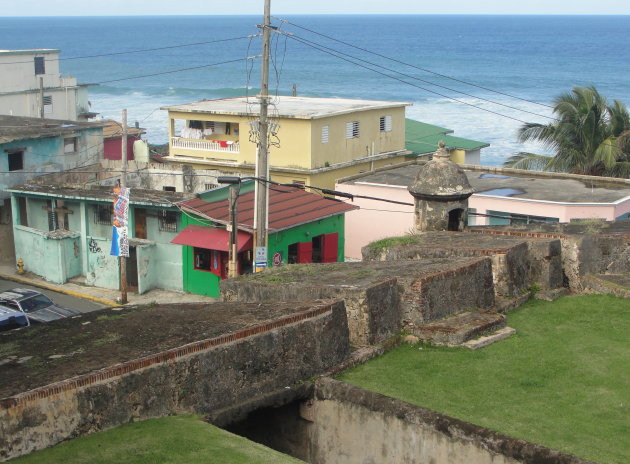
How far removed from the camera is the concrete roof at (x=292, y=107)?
38.7 metres

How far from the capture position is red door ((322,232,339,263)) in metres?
32.7

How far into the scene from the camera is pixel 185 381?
10.6m

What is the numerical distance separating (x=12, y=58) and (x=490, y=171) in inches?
1309

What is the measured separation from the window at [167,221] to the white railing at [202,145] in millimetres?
9382

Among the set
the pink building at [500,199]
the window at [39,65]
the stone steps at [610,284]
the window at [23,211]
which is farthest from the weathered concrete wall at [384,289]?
the window at [39,65]

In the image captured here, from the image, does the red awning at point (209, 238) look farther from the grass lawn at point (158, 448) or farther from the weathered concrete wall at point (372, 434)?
the grass lawn at point (158, 448)

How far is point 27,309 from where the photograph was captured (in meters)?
25.4

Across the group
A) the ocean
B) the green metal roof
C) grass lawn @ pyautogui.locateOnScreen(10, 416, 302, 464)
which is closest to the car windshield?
grass lawn @ pyautogui.locateOnScreen(10, 416, 302, 464)

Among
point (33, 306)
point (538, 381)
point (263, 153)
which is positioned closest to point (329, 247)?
point (263, 153)

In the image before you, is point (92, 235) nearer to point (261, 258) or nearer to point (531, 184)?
point (261, 258)

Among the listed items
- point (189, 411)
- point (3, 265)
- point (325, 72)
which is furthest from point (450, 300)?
point (325, 72)

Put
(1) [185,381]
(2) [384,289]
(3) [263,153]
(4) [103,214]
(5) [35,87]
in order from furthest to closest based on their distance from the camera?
(5) [35,87]
(4) [103,214]
(3) [263,153]
(2) [384,289]
(1) [185,381]

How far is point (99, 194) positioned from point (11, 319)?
8691 mm

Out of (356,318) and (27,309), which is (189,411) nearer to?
(356,318)
